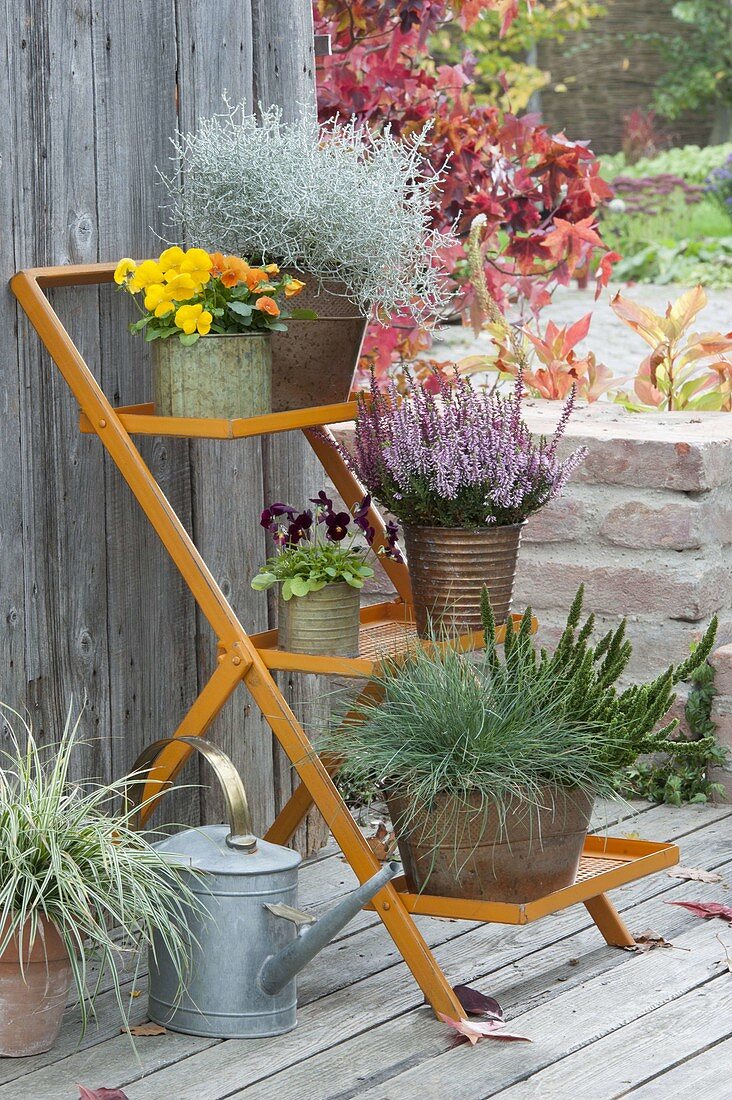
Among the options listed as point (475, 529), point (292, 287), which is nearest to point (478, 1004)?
point (475, 529)

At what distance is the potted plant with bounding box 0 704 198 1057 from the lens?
7.87 ft

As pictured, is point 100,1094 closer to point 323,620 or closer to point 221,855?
point 221,855

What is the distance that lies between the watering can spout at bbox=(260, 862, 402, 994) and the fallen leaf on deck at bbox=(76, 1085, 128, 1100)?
327mm

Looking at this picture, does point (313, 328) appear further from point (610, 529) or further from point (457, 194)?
point (457, 194)

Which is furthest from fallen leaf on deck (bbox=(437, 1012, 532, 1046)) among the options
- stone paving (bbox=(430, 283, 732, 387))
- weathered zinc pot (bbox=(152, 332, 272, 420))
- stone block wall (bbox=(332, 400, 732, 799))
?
stone paving (bbox=(430, 283, 732, 387))

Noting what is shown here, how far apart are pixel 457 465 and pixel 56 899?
95 cm

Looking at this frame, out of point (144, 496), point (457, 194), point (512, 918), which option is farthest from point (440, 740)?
point (457, 194)

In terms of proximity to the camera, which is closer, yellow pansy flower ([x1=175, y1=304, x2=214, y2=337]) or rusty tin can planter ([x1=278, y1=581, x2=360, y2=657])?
yellow pansy flower ([x1=175, y1=304, x2=214, y2=337])

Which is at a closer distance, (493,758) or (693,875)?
(493,758)

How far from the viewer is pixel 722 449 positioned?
3.75m

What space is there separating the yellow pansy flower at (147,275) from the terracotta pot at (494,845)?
942mm

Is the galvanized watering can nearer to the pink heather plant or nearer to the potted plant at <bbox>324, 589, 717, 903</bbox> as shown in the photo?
the potted plant at <bbox>324, 589, 717, 903</bbox>

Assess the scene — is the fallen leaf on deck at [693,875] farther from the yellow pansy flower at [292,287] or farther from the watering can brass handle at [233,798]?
the yellow pansy flower at [292,287]

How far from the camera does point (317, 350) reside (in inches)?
108
